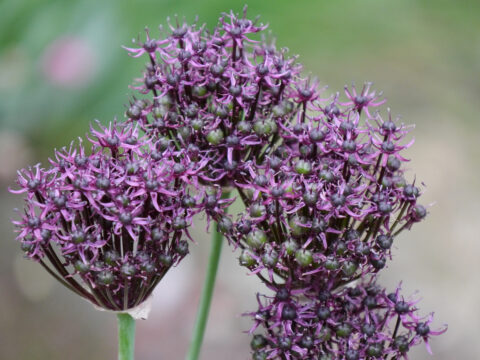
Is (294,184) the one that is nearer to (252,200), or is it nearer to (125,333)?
(252,200)

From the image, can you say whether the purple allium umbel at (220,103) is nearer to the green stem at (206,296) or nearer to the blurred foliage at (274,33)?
the green stem at (206,296)

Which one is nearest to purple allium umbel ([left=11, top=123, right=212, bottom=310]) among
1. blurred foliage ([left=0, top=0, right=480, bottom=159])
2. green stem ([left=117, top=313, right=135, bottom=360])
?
green stem ([left=117, top=313, right=135, bottom=360])

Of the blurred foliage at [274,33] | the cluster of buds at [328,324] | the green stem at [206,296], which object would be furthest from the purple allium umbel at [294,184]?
the blurred foliage at [274,33]

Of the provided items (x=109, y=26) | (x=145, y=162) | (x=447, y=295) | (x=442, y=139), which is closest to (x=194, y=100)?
(x=145, y=162)

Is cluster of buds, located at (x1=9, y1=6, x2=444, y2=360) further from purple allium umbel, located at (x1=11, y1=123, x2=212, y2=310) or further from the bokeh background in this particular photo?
the bokeh background

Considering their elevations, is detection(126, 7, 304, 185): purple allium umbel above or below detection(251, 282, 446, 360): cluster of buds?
above

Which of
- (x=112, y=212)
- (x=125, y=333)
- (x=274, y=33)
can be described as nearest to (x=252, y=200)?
(x=112, y=212)
